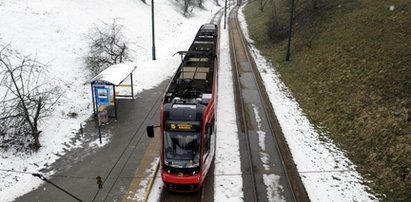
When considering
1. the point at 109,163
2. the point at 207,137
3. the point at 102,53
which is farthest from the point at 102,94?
the point at 102,53

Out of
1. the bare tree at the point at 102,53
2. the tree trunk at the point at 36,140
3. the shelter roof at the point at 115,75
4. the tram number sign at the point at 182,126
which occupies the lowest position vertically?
the tree trunk at the point at 36,140

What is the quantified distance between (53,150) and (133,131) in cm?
382

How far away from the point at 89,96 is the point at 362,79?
16671 millimetres

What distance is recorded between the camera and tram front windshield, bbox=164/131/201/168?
11.0 m

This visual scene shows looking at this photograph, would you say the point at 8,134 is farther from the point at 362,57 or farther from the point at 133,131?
the point at 362,57

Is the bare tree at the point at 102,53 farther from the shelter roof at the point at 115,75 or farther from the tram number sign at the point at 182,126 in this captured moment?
the tram number sign at the point at 182,126

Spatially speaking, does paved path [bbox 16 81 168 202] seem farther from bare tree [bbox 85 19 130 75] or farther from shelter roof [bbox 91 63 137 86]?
bare tree [bbox 85 19 130 75]

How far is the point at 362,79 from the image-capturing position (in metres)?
19.2

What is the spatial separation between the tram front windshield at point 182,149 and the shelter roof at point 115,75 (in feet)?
21.7

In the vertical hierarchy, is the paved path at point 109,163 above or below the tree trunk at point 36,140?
below

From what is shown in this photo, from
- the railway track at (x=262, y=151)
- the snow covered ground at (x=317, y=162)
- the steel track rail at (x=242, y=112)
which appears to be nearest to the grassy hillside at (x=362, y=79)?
the snow covered ground at (x=317, y=162)

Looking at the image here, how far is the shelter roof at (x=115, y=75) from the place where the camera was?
16.7 meters

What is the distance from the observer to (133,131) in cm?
1667

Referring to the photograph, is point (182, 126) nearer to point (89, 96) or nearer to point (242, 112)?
point (242, 112)
